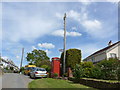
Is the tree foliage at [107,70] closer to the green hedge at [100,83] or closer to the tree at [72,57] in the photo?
the green hedge at [100,83]

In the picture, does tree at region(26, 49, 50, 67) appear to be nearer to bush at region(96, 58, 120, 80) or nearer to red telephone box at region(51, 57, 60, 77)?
red telephone box at region(51, 57, 60, 77)

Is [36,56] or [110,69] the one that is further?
[36,56]

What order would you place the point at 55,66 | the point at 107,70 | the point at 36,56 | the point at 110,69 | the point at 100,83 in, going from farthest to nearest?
the point at 36,56 < the point at 55,66 < the point at 107,70 < the point at 110,69 < the point at 100,83

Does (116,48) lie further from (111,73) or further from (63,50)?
(111,73)

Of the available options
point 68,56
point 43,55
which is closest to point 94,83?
point 68,56

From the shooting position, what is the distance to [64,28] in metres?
20.8

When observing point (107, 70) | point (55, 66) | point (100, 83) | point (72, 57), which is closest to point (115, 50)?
point (72, 57)

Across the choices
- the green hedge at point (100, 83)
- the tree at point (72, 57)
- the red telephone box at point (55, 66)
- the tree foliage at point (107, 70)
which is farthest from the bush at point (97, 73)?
the red telephone box at point (55, 66)

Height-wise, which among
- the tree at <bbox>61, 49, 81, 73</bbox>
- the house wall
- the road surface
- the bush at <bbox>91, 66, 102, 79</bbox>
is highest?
the house wall

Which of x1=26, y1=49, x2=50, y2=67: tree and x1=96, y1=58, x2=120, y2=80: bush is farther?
x1=26, y1=49, x2=50, y2=67: tree

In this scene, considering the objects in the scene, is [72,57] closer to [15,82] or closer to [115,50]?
[15,82]

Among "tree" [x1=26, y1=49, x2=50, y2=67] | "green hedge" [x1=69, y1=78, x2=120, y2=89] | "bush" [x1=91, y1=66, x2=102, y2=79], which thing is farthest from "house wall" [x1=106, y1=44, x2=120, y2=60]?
"tree" [x1=26, y1=49, x2=50, y2=67]

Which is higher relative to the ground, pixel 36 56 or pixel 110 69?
pixel 36 56

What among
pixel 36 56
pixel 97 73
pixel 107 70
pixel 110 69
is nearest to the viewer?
pixel 110 69
